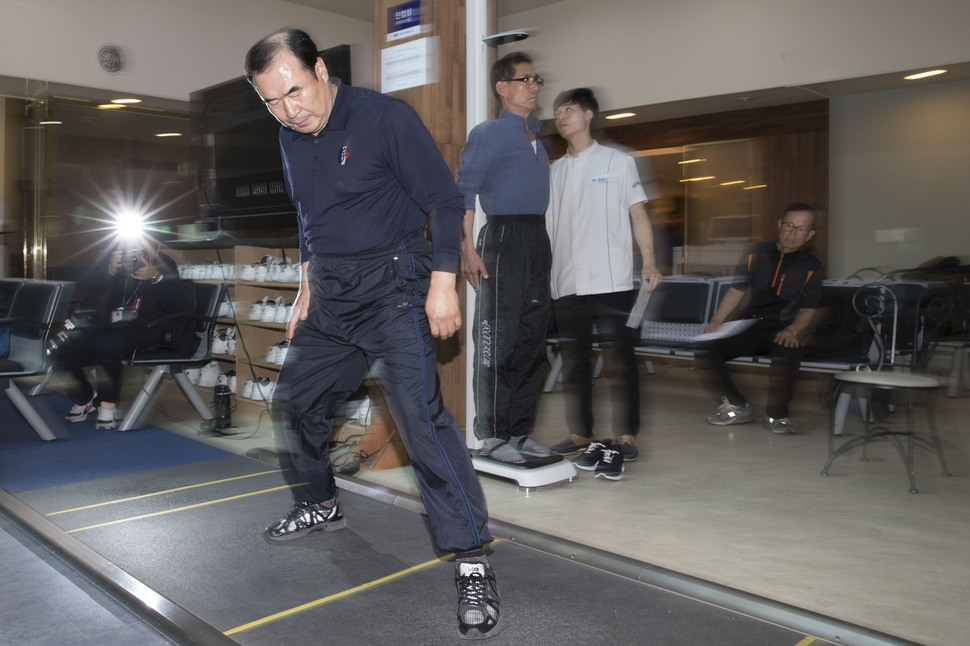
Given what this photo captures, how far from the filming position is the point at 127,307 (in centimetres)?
435

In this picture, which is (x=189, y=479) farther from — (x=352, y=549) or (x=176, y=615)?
(x=176, y=615)

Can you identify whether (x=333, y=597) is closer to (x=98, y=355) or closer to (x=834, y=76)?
(x=98, y=355)

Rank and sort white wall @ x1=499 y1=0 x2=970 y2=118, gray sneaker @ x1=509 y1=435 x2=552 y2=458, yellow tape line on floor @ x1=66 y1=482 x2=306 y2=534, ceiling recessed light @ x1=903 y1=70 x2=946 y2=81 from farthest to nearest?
ceiling recessed light @ x1=903 y1=70 x2=946 y2=81
white wall @ x1=499 y1=0 x2=970 y2=118
gray sneaker @ x1=509 y1=435 x2=552 y2=458
yellow tape line on floor @ x1=66 y1=482 x2=306 y2=534

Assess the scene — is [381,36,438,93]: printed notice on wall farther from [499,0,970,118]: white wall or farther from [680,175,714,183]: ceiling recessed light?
[680,175,714,183]: ceiling recessed light

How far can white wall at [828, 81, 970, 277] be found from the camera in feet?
18.6

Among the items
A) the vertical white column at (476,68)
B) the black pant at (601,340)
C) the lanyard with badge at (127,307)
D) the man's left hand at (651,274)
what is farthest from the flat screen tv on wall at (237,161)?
the man's left hand at (651,274)

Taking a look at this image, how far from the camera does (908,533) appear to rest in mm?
2475

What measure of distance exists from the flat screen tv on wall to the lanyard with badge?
70 cm

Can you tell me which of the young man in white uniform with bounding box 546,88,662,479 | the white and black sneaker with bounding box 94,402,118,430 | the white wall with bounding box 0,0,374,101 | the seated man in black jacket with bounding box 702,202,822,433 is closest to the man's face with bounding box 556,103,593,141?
the young man in white uniform with bounding box 546,88,662,479

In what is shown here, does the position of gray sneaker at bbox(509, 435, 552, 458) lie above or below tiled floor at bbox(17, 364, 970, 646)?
above

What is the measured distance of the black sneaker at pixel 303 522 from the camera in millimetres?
2342

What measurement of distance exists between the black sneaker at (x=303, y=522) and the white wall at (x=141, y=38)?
3.66m

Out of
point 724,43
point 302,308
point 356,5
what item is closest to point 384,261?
point 302,308

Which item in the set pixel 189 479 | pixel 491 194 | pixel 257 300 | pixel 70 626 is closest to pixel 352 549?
pixel 70 626
